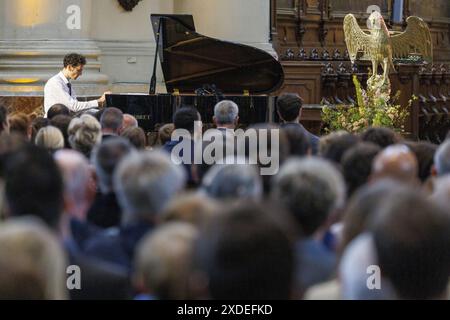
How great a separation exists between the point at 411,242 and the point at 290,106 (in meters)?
6.31

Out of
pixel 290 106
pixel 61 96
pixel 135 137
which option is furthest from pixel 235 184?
pixel 61 96

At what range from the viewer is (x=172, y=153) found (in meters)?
8.00

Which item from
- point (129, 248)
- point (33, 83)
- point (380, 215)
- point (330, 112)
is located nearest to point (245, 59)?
point (330, 112)

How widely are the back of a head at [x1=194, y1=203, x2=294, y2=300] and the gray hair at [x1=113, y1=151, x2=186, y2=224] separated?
3.17 feet

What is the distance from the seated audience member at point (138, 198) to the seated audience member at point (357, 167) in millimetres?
1316

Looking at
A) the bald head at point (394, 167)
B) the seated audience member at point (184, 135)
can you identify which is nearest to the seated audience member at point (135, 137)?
the seated audience member at point (184, 135)

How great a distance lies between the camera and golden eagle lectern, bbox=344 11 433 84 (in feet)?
50.9

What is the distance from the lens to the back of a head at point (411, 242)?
3.25m

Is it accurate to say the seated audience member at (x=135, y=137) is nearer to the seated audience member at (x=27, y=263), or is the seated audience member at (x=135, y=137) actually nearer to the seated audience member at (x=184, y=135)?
the seated audience member at (x=184, y=135)

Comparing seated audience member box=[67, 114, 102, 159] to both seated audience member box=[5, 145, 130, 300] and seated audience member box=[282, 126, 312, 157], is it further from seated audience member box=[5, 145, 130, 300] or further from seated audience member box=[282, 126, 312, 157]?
seated audience member box=[5, 145, 130, 300]

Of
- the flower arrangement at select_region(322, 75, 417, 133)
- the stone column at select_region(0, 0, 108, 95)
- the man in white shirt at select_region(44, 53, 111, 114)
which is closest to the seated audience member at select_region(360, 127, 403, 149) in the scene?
the man in white shirt at select_region(44, 53, 111, 114)

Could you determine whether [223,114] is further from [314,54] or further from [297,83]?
[314,54]

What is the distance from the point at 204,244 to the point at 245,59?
35.6ft
